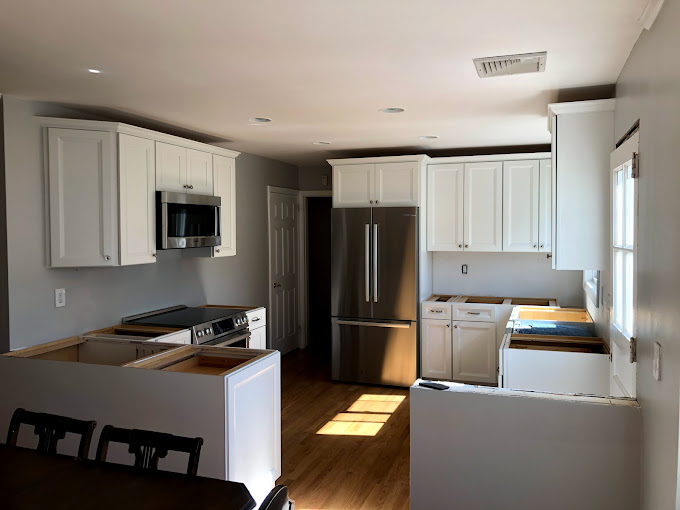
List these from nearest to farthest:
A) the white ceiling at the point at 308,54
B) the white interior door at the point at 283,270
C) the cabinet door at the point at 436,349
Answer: the white ceiling at the point at 308,54 < the cabinet door at the point at 436,349 < the white interior door at the point at 283,270

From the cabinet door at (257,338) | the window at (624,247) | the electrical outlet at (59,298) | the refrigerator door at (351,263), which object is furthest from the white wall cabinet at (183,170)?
the window at (624,247)

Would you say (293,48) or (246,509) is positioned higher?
(293,48)

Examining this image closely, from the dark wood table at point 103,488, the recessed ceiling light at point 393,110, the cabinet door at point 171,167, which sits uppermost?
the recessed ceiling light at point 393,110

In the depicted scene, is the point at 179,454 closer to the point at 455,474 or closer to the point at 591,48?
the point at 455,474

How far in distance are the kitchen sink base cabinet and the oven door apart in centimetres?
106

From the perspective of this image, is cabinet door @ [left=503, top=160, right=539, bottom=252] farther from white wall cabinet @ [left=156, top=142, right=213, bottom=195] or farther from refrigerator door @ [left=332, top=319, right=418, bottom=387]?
white wall cabinet @ [left=156, top=142, right=213, bottom=195]

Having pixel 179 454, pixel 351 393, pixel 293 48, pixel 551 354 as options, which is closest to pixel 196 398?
pixel 179 454

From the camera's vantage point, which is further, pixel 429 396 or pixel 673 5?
pixel 429 396

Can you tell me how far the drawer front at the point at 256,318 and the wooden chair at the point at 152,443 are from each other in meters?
2.76

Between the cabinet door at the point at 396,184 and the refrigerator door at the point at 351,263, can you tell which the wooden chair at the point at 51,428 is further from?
the cabinet door at the point at 396,184

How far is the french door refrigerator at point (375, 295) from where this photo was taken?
5402 mm

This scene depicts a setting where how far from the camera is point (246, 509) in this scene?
1.67 meters

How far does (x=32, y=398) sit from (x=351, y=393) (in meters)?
2.93

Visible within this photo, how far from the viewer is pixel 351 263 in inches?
219
